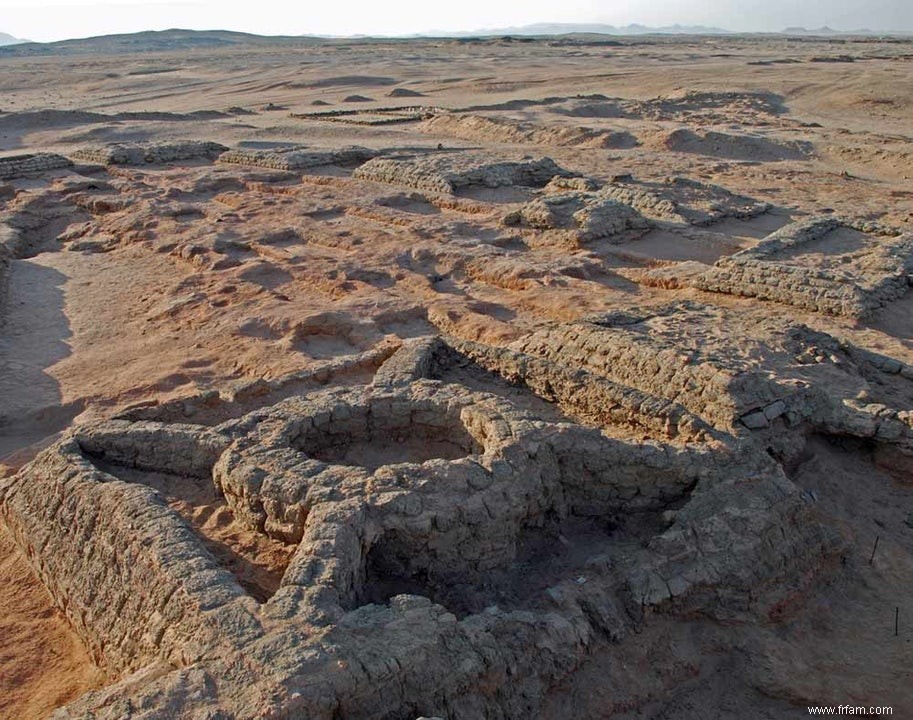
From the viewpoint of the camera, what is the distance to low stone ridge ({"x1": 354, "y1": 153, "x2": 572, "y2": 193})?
42.0 feet

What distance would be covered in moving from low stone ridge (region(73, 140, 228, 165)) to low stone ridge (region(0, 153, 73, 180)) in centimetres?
65

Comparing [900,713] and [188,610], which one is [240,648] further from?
[900,713]

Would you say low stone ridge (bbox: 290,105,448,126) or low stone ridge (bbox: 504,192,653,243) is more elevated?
low stone ridge (bbox: 504,192,653,243)

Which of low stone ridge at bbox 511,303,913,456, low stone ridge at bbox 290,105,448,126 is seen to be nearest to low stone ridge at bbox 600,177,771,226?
low stone ridge at bbox 511,303,913,456

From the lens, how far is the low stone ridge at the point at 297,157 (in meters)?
14.6

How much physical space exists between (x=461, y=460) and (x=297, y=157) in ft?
Result: 38.2

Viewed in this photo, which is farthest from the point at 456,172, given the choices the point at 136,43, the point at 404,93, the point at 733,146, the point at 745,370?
the point at 136,43

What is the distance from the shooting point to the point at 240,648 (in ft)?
10.2

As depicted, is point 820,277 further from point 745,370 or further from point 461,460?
point 461,460

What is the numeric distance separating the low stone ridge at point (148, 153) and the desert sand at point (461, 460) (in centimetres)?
431

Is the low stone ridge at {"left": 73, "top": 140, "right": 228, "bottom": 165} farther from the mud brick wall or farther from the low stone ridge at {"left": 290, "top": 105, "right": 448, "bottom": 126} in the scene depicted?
the mud brick wall

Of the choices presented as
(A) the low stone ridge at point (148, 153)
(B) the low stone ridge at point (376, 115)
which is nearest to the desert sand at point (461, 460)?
(A) the low stone ridge at point (148, 153)

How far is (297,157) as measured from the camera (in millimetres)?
14648

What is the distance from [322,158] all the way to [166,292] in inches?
267
